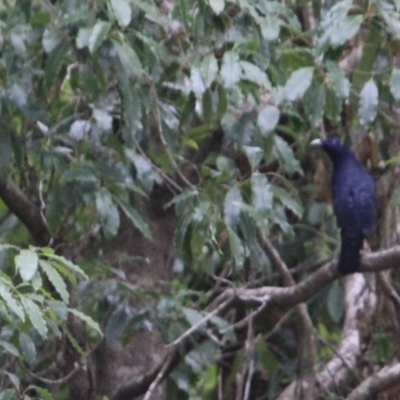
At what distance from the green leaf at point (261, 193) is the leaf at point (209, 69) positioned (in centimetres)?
46

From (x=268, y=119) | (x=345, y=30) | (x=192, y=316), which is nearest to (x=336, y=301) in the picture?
(x=192, y=316)

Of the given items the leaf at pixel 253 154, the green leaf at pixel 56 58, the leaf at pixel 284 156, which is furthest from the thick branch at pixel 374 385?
the green leaf at pixel 56 58

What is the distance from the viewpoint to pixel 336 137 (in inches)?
212

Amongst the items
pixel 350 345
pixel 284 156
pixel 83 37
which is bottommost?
pixel 350 345

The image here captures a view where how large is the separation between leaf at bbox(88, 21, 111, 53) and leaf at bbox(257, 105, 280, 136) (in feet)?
2.26

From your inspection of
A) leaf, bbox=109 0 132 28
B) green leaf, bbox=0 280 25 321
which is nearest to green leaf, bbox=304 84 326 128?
leaf, bbox=109 0 132 28

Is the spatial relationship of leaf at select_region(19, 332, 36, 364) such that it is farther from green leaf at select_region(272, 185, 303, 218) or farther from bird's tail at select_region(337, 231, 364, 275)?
bird's tail at select_region(337, 231, 364, 275)

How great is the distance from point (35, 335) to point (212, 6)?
59.3 inches

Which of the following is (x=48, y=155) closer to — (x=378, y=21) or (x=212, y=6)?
(x=212, y=6)

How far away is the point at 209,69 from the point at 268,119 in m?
0.37

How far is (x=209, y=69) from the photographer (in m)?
3.58

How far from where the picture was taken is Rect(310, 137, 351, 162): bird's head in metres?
5.15

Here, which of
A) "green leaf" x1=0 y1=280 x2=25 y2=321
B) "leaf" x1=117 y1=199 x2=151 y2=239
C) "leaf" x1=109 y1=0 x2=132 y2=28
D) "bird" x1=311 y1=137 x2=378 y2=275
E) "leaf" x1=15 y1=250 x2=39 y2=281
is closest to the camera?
"green leaf" x1=0 y1=280 x2=25 y2=321

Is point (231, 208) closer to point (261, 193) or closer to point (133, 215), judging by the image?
point (261, 193)
